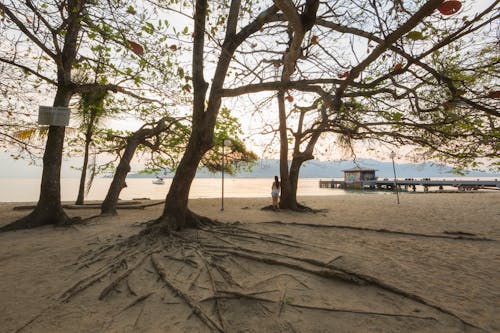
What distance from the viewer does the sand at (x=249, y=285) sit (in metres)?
2.42

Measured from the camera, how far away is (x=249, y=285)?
3.16 meters


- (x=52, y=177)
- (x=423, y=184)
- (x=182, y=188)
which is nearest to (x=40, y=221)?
(x=52, y=177)

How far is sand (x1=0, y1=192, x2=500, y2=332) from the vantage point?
2.42m

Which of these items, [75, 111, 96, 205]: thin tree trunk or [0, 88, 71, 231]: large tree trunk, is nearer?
[0, 88, 71, 231]: large tree trunk

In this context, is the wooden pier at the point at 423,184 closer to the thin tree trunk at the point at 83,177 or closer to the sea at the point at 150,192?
the sea at the point at 150,192

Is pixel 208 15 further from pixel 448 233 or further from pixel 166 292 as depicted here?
pixel 448 233

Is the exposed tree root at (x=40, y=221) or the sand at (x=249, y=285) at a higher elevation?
the exposed tree root at (x=40, y=221)

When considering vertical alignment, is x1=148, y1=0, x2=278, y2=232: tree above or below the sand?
above

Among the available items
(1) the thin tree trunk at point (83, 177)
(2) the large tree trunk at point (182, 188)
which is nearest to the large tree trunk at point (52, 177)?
(2) the large tree trunk at point (182, 188)

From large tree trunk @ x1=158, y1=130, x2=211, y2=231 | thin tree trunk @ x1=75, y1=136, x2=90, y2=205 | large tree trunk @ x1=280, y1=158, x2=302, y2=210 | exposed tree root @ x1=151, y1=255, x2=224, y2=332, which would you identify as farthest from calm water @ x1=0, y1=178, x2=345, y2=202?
exposed tree root @ x1=151, y1=255, x2=224, y2=332

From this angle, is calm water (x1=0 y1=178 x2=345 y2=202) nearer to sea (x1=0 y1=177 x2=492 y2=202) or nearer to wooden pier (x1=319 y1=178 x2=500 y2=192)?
sea (x1=0 y1=177 x2=492 y2=202)

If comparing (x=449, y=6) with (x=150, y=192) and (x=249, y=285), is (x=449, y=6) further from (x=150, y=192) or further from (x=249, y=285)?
(x=150, y=192)

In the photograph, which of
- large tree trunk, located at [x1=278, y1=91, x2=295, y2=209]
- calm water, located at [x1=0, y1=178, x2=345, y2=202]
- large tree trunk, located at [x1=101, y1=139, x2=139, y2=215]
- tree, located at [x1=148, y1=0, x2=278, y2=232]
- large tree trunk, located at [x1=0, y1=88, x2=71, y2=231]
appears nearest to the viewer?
tree, located at [x1=148, y1=0, x2=278, y2=232]

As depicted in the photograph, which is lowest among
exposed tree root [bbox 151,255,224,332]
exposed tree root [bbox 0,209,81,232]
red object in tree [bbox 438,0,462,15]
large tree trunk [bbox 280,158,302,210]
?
exposed tree root [bbox 151,255,224,332]
